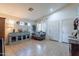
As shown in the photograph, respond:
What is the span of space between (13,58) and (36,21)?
880mm

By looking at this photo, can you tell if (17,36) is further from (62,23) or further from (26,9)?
(62,23)

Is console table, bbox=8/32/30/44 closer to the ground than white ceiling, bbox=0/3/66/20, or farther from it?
closer to the ground

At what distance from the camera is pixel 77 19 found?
2133 millimetres

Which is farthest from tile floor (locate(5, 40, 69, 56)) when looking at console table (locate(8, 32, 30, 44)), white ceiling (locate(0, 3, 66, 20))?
white ceiling (locate(0, 3, 66, 20))

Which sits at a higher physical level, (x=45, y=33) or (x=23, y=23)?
(x=23, y=23)

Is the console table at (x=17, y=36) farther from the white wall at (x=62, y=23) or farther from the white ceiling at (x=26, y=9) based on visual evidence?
the white wall at (x=62, y=23)

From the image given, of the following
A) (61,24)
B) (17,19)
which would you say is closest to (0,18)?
(17,19)

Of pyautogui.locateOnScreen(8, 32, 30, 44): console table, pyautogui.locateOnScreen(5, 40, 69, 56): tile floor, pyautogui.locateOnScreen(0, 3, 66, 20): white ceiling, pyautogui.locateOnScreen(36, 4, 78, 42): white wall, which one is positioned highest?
pyautogui.locateOnScreen(0, 3, 66, 20): white ceiling

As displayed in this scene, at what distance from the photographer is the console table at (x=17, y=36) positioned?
7.06ft

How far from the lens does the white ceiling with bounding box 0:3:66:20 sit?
210 centimetres

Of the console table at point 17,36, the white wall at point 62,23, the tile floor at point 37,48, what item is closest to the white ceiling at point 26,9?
the white wall at point 62,23

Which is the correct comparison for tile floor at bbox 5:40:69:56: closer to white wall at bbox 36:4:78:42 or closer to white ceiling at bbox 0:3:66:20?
white wall at bbox 36:4:78:42

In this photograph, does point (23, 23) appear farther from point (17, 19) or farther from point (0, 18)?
point (0, 18)

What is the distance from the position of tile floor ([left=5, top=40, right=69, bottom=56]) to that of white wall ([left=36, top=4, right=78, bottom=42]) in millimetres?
157
